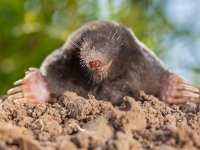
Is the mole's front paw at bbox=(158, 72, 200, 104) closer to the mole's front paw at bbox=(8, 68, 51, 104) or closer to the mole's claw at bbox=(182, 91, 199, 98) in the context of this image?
the mole's claw at bbox=(182, 91, 199, 98)

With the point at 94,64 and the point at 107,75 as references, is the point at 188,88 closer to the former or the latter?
the point at 107,75

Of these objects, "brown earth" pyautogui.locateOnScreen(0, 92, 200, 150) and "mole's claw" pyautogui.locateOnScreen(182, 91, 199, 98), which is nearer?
"brown earth" pyautogui.locateOnScreen(0, 92, 200, 150)

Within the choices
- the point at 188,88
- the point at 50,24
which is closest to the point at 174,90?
the point at 188,88

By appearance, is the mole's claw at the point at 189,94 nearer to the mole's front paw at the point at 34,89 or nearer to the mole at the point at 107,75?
the mole at the point at 107,75

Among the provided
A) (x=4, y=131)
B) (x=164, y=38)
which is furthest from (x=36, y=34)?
(x=4, y=131)

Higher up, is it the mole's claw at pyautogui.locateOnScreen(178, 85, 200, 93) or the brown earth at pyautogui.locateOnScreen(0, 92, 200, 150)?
the mole's claw at pyautogui.locateOnScreen(178, 85, 200, 93)

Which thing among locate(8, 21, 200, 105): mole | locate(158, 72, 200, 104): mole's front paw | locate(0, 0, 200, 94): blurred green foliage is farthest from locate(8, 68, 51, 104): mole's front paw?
locate(0, 0, 200, 94): blurred green foliage
